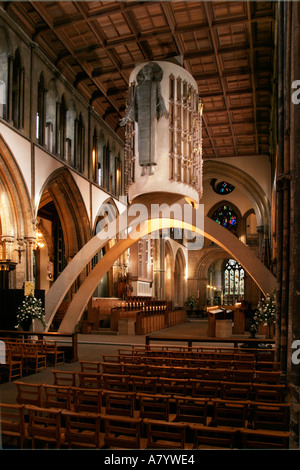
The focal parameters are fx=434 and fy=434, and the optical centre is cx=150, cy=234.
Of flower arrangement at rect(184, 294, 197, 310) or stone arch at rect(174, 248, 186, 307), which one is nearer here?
flower arrangement at rect(184, 294, 197, 310)

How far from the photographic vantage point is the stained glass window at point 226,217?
30.1 meters

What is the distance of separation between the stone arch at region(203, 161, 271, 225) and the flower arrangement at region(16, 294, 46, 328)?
14.9m

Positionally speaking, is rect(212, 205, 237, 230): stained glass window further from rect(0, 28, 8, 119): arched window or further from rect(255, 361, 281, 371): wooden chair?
rect(255, 361, 281, 371): wooden chair

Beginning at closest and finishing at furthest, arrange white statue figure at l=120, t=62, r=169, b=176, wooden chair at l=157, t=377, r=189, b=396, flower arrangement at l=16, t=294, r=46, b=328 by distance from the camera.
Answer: wooden chair at l=157, t=377, r=189, b=396
flower arrangement at l=16, t=294, r=46, b=328
white statue figure at l=120, t=62, r=169, b=176

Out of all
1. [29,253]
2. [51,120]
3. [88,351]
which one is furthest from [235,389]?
[51,120]

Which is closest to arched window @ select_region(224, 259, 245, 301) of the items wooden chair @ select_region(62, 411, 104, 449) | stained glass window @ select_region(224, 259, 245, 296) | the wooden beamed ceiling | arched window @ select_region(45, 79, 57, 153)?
stained glass window @ select_region(224, 259, 245, 296)

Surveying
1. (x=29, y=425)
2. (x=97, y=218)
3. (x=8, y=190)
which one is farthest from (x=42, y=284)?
(x=29, y=425)

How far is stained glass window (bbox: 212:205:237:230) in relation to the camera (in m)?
30.1

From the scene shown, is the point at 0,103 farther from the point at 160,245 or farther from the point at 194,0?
the point at 160,245

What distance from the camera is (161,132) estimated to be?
12.6 meters

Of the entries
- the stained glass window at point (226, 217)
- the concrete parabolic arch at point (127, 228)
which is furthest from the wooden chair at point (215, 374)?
the stained glass window at point (226, 217)

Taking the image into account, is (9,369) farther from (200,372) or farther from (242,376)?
(242,376)

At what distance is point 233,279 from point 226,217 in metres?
5.88

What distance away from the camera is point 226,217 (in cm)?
3042
